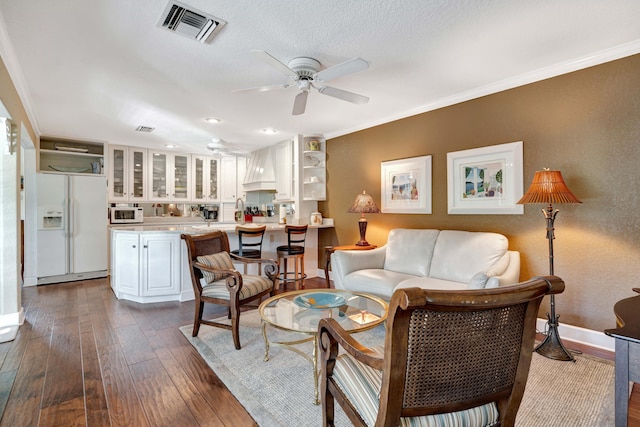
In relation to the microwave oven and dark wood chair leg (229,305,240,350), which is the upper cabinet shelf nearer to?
the microwave oven

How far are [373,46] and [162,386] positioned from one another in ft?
9.56

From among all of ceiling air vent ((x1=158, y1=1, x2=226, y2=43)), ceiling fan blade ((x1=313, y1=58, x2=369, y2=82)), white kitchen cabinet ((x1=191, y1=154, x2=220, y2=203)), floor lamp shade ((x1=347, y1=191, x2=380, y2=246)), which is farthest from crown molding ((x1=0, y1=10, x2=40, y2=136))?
floor lamp shade ((x1=347, y1=191, x2=380, y2=246))

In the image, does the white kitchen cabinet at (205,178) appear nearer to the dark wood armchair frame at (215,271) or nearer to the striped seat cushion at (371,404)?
the dark wood armchair frame at (215,271)

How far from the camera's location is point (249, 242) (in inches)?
190

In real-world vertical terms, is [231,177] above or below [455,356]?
above

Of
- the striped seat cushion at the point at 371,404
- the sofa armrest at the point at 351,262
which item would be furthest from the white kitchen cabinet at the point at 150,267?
the striped seat cushion at the point at 371,404

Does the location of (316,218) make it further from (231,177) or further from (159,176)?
(159,176)

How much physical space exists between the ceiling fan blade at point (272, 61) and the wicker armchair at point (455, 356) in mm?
1936

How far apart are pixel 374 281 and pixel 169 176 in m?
5.23

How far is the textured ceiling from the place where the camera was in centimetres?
207

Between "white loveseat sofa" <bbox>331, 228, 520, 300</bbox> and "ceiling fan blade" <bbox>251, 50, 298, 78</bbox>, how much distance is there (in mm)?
1999

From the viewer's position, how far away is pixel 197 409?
1.89m

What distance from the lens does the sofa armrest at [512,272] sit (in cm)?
270

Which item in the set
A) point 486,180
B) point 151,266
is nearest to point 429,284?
point 486,180
